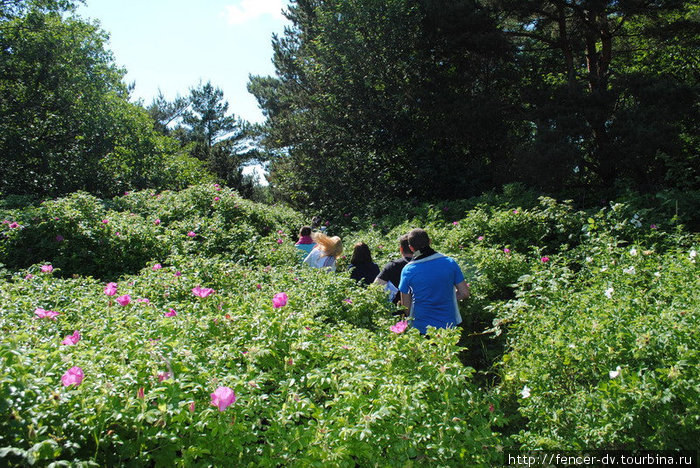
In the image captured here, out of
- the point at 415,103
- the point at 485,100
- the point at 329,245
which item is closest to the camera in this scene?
the point at 329,245

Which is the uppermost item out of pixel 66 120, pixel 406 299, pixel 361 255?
pixel 66 120

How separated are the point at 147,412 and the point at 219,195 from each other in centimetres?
752

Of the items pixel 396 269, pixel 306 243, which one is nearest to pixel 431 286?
pixel 396 269

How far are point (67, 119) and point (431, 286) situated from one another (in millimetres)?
13320

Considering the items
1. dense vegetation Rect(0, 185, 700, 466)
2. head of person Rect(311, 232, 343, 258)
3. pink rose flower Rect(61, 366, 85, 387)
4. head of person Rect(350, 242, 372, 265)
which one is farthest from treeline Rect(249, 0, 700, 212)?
pink rose flower Rect(61, 366, 85, 387)

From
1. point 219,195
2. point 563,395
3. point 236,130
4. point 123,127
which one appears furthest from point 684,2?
point 236,130

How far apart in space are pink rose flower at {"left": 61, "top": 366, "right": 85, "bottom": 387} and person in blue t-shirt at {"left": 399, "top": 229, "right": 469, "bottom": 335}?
8.08 ft

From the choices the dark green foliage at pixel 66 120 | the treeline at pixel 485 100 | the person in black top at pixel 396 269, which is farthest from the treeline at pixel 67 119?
the person in black top at pixel 396 269

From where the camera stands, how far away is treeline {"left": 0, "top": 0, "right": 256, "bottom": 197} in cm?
1211

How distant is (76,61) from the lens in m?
13.2

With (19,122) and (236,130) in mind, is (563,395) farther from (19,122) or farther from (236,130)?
(236,130)

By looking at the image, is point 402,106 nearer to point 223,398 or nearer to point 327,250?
point 327,250

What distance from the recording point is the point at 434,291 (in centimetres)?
359

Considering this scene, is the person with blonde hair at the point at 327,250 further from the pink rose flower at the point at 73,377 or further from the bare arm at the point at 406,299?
the pink rose flower at the point at 73,377
